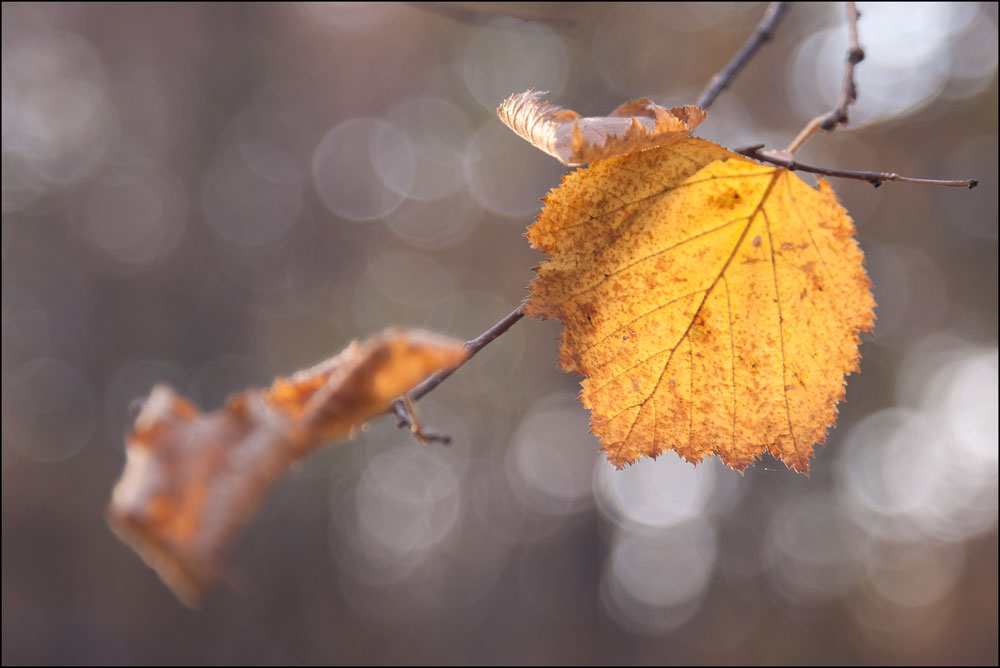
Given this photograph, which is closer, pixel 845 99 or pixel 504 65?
pixel 845 99

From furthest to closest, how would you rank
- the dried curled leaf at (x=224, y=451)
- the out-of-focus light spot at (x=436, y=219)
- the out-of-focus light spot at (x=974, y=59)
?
the out-of-focus light spot at (x=436, y=219) < the out-of-focus light spot at (x=974, y=59) < the dried curled leaf at (x=224, y=451)

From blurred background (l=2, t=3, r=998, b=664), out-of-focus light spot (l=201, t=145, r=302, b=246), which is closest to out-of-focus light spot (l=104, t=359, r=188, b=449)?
blurred background (l=2, t=3, r=998, b=664)

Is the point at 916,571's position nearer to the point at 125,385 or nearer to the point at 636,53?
the point at 636,53

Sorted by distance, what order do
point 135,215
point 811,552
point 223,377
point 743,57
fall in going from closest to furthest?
1. point 743,57
2. point 223,377
3. point 135,215
4. point 811,552

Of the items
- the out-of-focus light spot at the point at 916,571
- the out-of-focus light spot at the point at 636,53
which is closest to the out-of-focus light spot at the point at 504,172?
the out-of-focus light spot at the point at 636,53

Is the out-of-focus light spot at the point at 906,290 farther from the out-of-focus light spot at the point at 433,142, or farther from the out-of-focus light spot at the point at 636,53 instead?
the out-of-focus light spot at the point at 433,142

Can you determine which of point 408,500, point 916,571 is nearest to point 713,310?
point 408,500

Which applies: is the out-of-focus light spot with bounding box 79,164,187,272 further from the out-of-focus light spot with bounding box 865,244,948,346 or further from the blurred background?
the out-of-focus light spot with bounding box 865,244,948,346
